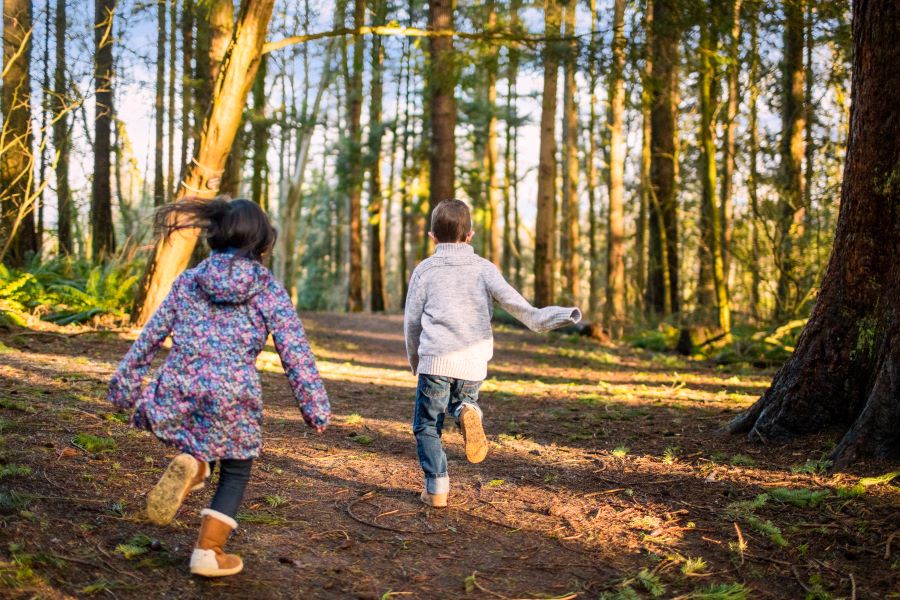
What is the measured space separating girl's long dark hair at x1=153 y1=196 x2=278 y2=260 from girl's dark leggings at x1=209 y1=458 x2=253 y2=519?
2.97 feet

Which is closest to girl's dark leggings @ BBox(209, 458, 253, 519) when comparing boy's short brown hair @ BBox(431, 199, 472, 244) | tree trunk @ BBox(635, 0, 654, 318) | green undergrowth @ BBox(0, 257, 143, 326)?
boy's short brown hair @ BBox(431, 199, 472, 244)

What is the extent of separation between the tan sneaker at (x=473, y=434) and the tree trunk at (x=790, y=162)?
24.3 feet

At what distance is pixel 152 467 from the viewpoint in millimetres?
4480

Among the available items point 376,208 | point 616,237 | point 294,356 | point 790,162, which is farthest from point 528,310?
point 376,208

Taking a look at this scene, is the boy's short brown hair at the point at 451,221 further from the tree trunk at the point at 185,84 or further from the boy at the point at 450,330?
the tree trunk at the point at 185,84

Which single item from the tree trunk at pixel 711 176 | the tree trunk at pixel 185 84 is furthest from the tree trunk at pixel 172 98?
the tree trunk at pixel 711 176

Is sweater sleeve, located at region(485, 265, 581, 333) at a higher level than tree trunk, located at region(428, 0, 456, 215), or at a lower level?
lower

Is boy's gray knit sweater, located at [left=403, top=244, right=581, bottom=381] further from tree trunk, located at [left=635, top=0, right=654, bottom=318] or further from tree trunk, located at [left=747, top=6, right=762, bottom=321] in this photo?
tree trunk, located at [left=747, top=6, right=762, bottom=321]

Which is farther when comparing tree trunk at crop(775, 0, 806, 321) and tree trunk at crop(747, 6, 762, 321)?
tree trunk at crop(775, 0, 806, 321)

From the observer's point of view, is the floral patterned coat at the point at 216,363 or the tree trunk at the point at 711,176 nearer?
the floral patterned coat at the point at 216,363

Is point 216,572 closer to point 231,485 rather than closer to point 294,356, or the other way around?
point 231,485

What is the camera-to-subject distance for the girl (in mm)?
3082

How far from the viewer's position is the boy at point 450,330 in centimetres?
429

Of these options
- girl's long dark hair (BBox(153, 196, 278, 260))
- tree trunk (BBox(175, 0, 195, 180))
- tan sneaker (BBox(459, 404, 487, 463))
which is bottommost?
tan sneaker (BBox(459, 404, 487, 463))
